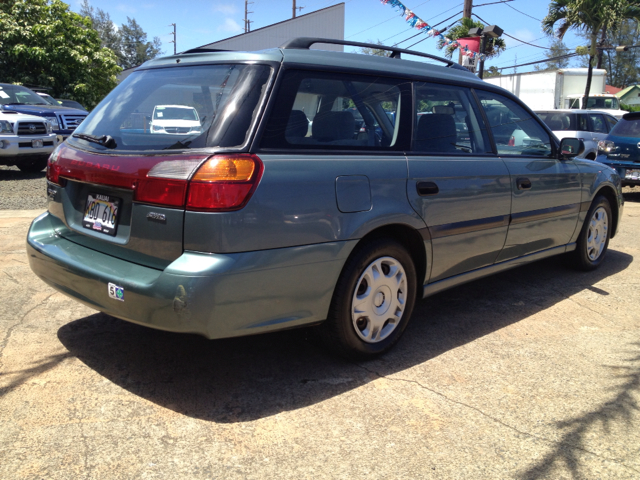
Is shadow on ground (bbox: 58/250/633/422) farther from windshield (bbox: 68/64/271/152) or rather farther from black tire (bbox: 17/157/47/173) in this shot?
black tire (bbox: 17/157/47/173)

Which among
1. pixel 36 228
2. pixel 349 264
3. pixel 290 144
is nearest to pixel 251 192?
pixel 290 144

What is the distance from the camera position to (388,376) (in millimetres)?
3307

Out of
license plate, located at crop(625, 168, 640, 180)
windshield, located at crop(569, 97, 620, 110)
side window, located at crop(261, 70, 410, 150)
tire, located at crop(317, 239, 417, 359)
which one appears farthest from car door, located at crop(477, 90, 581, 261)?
windshield, located at crop(569, 97, 620, 110)

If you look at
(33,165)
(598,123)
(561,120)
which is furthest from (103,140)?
(598,123)

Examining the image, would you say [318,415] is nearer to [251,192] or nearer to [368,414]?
[368,414]

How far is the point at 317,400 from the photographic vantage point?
119 inches

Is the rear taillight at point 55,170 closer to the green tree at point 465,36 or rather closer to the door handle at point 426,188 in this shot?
the door handle at point 426,188

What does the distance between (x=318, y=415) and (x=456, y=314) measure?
1877 millimetres

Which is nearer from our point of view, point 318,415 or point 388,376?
point 318,415

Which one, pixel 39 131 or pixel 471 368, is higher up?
pixel 39 131

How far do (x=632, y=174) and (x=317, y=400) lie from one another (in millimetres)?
9436

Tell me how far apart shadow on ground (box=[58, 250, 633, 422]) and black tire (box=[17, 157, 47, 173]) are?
31.6ft

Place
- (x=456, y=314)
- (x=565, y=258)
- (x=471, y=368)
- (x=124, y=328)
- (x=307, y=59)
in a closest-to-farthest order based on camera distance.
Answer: (x=307, y=59) → (x=471, y=368) → (x=124, y=328) → (x=456, y=314) → (x=565, y=258)

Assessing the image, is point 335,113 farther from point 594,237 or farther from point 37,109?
point 37,109
